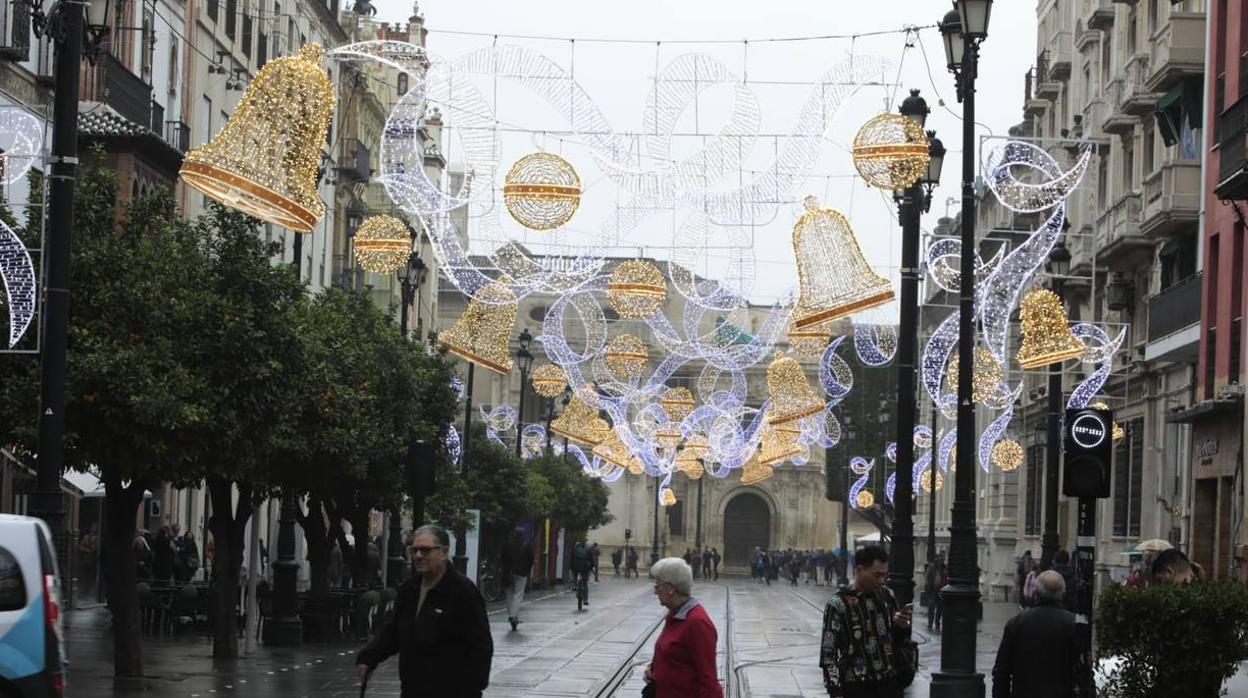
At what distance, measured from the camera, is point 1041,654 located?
1455 cm

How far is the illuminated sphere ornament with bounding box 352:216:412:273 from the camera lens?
3344 centimetres

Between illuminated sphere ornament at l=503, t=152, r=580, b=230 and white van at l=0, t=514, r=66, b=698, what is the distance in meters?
12.5

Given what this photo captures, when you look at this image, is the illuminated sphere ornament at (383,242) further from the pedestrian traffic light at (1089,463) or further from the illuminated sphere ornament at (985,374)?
the pedestrian traffic light at (1089,463)

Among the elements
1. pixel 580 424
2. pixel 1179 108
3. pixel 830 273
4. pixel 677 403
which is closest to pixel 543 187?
pixel 830 273

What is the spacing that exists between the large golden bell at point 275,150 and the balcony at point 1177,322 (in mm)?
19245

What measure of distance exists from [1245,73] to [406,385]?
1391 centimetres

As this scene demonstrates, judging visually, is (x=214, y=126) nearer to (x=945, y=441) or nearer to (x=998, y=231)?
(x=998, y=231)

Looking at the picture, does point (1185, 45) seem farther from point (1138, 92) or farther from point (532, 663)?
point (532, 663)

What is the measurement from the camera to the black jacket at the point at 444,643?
1211 cm

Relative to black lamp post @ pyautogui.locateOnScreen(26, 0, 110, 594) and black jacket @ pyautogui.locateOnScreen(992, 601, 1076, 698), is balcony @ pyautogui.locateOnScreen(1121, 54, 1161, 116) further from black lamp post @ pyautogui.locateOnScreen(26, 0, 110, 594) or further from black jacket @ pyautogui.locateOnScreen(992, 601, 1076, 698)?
black jacket @ pyautogui.locateOnScreen(992, 601, 1076, 698)

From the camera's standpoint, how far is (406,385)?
117 feet

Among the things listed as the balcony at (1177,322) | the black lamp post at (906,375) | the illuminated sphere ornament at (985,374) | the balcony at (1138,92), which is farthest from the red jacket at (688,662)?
the balcony at (1138,92)

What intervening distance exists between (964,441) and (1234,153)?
8577mm

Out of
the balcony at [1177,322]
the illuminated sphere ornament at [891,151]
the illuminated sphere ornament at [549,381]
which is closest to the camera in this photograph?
the illuminated sphere ornament at [891,151]
